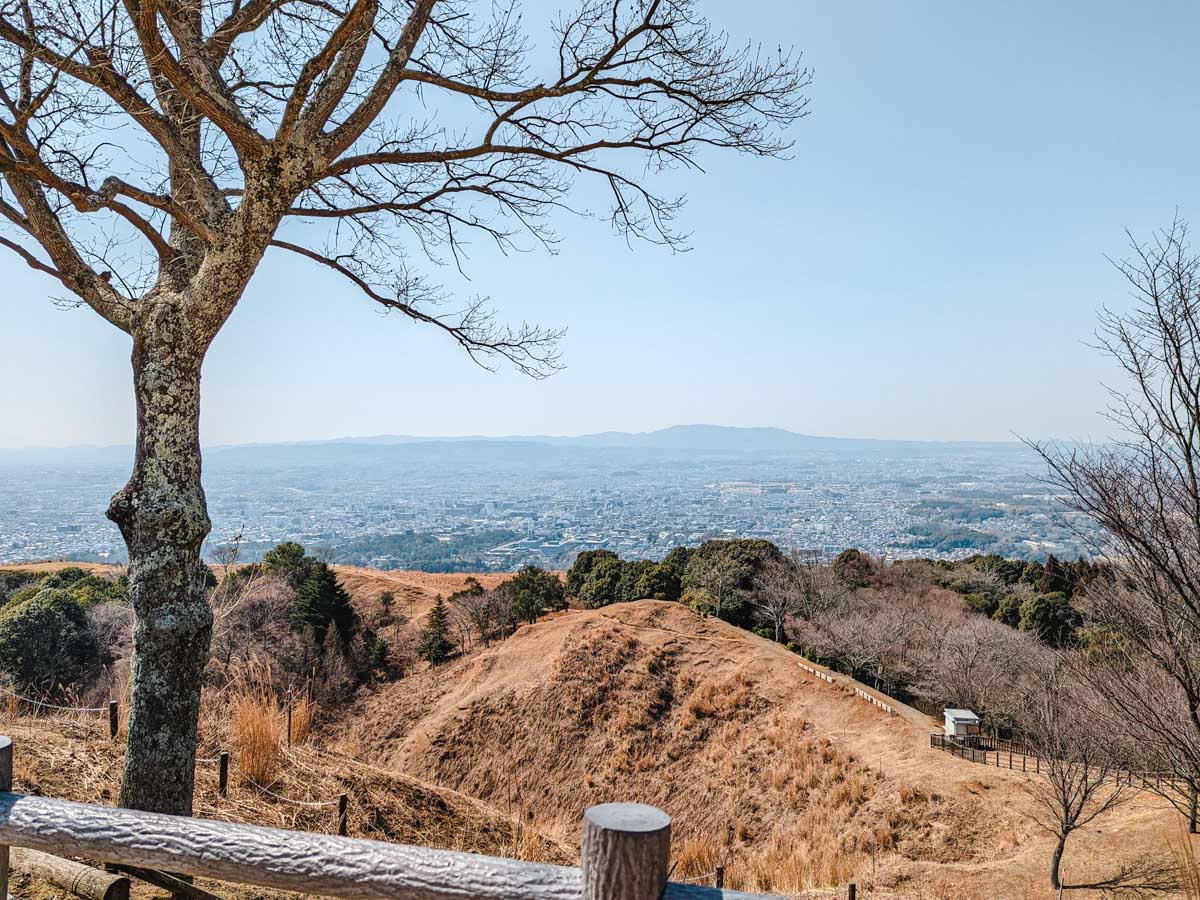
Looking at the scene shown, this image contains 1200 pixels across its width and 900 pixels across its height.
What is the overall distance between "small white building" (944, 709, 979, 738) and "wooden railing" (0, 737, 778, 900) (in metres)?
15.8

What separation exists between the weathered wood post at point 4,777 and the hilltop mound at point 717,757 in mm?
9054

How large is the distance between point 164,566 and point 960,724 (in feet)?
51.8

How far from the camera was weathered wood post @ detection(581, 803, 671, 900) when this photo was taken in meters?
1.12

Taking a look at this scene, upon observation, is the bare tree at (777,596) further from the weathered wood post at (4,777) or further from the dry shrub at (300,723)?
the weathered wood post at (4,777)

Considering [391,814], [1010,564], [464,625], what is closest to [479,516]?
[464,625]

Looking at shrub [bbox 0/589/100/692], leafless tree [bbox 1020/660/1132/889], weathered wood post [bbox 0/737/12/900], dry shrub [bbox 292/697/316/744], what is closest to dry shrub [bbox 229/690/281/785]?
dry shrub [bbox 292/697/316/744]

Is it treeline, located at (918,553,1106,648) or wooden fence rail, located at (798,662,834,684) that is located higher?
treeline, located at (918,553,1106,648)

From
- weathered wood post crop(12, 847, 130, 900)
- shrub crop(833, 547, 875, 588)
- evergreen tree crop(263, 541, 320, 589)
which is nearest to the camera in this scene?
weathered wood post crop(12, 847, 130, 900)

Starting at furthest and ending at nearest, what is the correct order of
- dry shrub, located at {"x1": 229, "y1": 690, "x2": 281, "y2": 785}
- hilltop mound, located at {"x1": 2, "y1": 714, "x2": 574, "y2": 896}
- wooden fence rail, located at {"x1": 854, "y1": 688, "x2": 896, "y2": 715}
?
wooden fence rail, located at {"x1": 854, "y1": 688, "x2": 896, "y2": 715}, dry shrub, located at {"x1": 229, "y1": 690, "x2": 281, "y2": 785}, hilltop mound, located at {"x1": 2, "y1": 714, "x2": 574, "y2": 896}

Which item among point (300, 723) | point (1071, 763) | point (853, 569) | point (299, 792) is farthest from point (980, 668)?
point (299, 792)

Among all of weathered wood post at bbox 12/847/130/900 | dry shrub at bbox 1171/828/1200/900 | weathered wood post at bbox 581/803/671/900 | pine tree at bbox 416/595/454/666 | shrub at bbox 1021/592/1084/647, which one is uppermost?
weathered wood post at bbox 581/803/671/900

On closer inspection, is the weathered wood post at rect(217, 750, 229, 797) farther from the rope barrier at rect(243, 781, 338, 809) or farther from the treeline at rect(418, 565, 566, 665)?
the treeline at rect(418, 565, 566, 665)

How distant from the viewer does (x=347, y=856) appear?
1.35 m

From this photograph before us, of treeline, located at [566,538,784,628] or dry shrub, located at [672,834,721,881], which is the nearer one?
dry shrub, located at [672,834,721,881]
